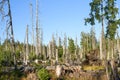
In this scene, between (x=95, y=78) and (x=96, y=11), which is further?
(x=96, y=11)

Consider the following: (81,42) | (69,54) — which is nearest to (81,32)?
(81,42)

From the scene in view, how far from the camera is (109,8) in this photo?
32.1m

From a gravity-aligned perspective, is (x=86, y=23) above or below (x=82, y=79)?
above

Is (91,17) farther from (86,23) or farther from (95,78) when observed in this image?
(95,78)

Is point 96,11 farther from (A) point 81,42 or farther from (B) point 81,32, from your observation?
(B) point 81,32

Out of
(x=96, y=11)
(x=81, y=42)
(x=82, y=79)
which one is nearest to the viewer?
(x=82, y=79)

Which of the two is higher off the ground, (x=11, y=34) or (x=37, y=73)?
(x=11, y=34)

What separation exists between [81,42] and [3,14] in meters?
71.7

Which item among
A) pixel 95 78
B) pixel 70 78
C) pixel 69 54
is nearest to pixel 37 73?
pixel 70 78

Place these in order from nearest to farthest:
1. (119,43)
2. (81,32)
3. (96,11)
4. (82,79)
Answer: (82,79) → (96,11) → (119,43) → (81,32)

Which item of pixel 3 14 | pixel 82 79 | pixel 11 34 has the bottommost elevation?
pixel 82 79

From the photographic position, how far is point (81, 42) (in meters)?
97.1

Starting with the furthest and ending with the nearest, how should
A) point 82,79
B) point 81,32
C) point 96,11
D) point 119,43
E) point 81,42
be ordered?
point 81,32
point 81,42
point 119,43
point 96,11
point 82,79

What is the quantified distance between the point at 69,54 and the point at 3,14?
61.5 m
